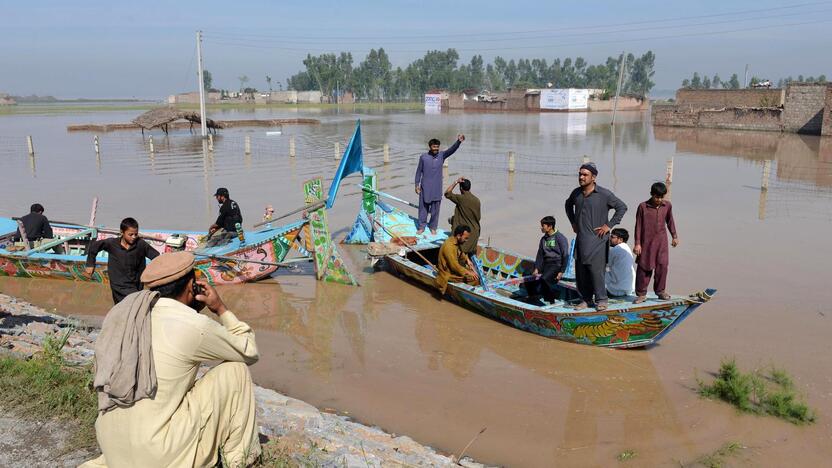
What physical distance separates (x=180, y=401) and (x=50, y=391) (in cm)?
225

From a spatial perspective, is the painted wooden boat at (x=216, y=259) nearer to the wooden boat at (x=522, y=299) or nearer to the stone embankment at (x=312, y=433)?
the wooden boat at (x=522, y=299)

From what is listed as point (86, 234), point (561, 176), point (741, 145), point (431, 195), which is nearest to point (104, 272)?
point (86, 234)

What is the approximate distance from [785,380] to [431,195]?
580 centimetres

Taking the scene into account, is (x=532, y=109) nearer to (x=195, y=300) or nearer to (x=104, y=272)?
(x=104, y=272)

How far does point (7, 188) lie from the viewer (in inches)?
739

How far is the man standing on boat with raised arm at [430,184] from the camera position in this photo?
10.4 metres

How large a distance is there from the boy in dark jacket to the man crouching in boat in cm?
97

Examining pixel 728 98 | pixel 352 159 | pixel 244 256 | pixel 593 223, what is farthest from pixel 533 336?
pixel 728 98

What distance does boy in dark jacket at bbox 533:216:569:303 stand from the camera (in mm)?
7727

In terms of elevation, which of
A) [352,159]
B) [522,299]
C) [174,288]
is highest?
[352,159]

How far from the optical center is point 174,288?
313cm

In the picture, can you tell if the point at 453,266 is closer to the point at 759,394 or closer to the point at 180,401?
the point at 759,394

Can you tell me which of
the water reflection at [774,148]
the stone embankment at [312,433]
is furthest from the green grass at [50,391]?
the water reflection at [774,148]

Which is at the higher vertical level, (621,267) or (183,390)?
(183,390)
